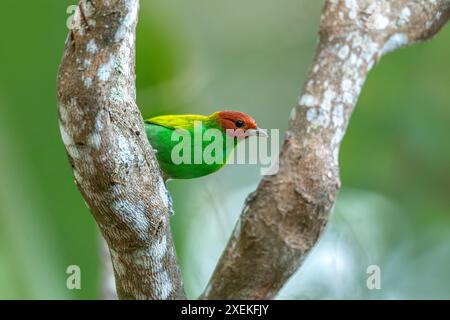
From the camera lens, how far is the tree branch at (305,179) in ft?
13.2

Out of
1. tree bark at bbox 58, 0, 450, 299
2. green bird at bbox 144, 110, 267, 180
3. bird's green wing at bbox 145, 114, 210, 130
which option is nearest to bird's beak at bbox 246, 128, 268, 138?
green bird at bbox 144, 110, 267, 180

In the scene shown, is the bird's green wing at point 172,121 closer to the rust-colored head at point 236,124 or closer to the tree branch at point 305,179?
the rust-colored head at point 236,124

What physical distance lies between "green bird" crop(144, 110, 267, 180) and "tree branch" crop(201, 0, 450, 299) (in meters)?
0.50

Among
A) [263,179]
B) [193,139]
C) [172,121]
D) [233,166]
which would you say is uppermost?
[172,121]

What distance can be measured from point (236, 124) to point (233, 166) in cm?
287

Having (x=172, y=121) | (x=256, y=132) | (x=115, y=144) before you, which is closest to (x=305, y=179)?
(x=256, y=132)

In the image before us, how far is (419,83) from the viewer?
6359 millimetres

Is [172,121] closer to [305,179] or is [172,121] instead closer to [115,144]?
[305,179]

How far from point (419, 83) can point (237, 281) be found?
309 cm

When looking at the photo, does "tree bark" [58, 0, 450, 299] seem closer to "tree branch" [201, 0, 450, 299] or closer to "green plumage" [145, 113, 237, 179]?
"tree branch" [201, 0, 450, 299]

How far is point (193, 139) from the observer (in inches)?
180

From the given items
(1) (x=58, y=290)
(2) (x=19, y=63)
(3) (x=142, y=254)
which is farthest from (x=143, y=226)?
(2) (x=19, y=63)

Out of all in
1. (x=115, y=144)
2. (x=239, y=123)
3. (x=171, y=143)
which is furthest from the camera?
(x=239, y=123)

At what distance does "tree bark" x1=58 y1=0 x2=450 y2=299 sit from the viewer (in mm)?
2783
